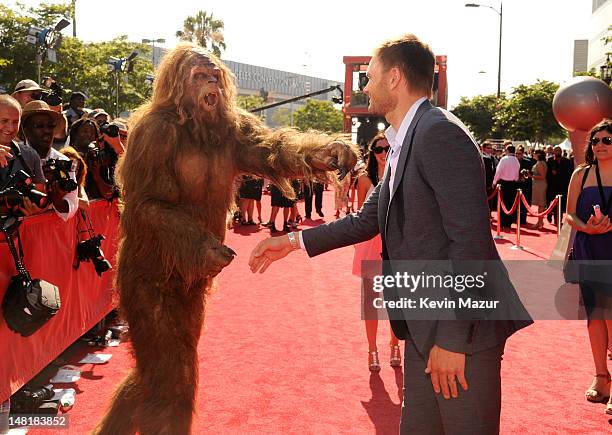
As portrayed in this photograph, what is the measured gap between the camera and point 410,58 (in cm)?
260

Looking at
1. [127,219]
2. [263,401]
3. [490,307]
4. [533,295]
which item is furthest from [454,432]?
[533,295]

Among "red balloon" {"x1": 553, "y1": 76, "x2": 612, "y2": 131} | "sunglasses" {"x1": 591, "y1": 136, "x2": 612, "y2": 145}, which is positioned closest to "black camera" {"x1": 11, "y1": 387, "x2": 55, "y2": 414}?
"sunglasses" {"x1": 591, "y1": 136, "x2": 612, "y2": 145}

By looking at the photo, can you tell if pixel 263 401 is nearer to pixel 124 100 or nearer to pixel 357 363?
pixel 357 363

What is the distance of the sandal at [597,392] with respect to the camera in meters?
4.88

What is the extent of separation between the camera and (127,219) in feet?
11.5

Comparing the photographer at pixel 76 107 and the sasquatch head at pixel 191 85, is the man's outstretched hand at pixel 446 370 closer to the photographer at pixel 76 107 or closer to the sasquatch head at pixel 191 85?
the sasquatch head at pixel 191 85

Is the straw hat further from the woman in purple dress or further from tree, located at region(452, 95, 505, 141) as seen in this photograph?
tree, located at region(452, 95, 505, 141)

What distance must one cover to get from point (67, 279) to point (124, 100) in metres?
28.5

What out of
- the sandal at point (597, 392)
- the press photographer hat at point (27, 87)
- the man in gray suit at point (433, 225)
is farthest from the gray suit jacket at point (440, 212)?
the press photographer hat at point (27, 87)

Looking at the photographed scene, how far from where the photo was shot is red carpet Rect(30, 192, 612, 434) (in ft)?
14.7

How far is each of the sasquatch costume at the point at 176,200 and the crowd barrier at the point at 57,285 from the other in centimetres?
80

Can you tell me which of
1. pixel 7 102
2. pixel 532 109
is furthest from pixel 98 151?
pixel 532 109

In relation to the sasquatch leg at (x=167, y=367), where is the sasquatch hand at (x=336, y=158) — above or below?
above

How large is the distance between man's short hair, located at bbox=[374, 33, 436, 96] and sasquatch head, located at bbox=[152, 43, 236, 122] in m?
1.18
